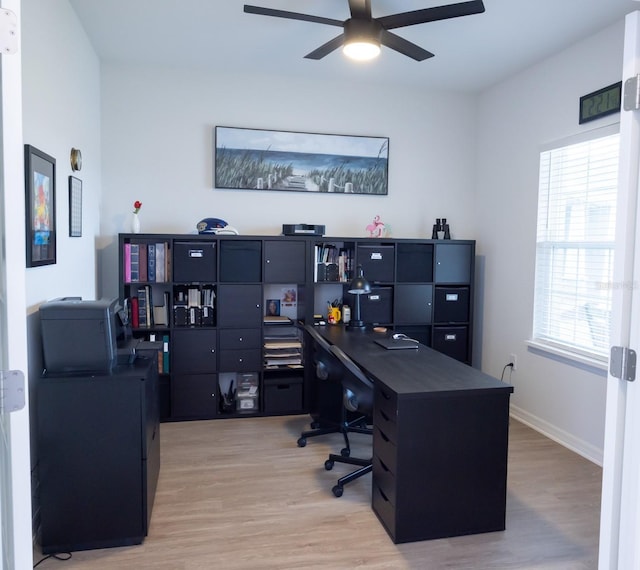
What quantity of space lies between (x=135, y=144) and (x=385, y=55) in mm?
2219

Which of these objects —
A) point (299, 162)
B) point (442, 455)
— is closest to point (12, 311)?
Result: point (442, 455)

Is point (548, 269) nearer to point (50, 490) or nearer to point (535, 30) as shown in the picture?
point (535, 30)

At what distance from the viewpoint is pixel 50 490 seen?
2.30m

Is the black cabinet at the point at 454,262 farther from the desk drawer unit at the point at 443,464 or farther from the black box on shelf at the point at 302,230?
the desk drawer unit at the point at 443,464

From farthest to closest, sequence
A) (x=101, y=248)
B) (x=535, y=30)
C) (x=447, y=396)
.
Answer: (x=101, y=248)
(x=535, y=30)
(x=447, y=396)

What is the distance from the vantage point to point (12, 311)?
122cm

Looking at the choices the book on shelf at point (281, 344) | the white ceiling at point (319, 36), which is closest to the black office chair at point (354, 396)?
the book on shelf at point (281, 344)

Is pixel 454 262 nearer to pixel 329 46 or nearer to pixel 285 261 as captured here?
pixel 285 261

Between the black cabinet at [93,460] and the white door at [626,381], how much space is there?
195 cm

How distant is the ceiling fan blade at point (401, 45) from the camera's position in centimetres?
295

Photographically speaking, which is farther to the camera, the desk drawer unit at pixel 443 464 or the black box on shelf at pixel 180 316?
the black box on shelf at pixel 180 316

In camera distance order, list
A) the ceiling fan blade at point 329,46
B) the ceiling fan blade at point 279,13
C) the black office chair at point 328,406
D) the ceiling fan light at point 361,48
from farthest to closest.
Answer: the black office chair at point 328,406, the ceiling fan blade at point 329,46, the ceiling fan light at point 361,48, the ceiling fan blade at point 279,13

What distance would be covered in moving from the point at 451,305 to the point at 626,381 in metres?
3.16

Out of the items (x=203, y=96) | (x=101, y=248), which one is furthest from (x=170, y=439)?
(x=203, y=96)
